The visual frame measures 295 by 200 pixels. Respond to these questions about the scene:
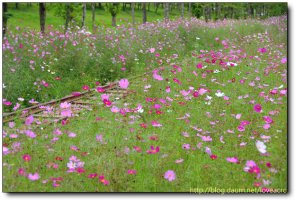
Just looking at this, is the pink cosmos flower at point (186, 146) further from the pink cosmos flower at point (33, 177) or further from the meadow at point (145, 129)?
the pink cosmos flower at point (33, 177)

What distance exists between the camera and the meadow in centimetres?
313

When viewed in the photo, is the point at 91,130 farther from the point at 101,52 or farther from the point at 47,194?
the point at 101,52

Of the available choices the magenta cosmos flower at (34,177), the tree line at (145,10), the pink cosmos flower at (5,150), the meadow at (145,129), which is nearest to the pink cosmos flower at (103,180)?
the meadow at (145,129)

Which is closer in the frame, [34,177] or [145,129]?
[34,177]

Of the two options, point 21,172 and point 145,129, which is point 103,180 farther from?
point 145,129

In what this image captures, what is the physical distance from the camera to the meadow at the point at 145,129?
123 inches

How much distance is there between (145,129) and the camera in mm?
4234

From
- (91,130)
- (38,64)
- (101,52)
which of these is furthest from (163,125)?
(101,52)

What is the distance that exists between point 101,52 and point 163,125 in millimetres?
4273

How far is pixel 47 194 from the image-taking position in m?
2.93

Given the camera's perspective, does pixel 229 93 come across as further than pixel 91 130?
Yes

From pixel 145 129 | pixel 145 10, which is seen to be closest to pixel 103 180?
pixel 145 129

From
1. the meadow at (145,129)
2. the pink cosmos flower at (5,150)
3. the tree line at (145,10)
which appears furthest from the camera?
the tree line at (145,10)

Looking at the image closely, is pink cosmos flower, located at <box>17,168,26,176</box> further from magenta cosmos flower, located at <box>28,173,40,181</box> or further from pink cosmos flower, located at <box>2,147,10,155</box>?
pink cosmos flower, located at <box>2,147,10,155</box>
